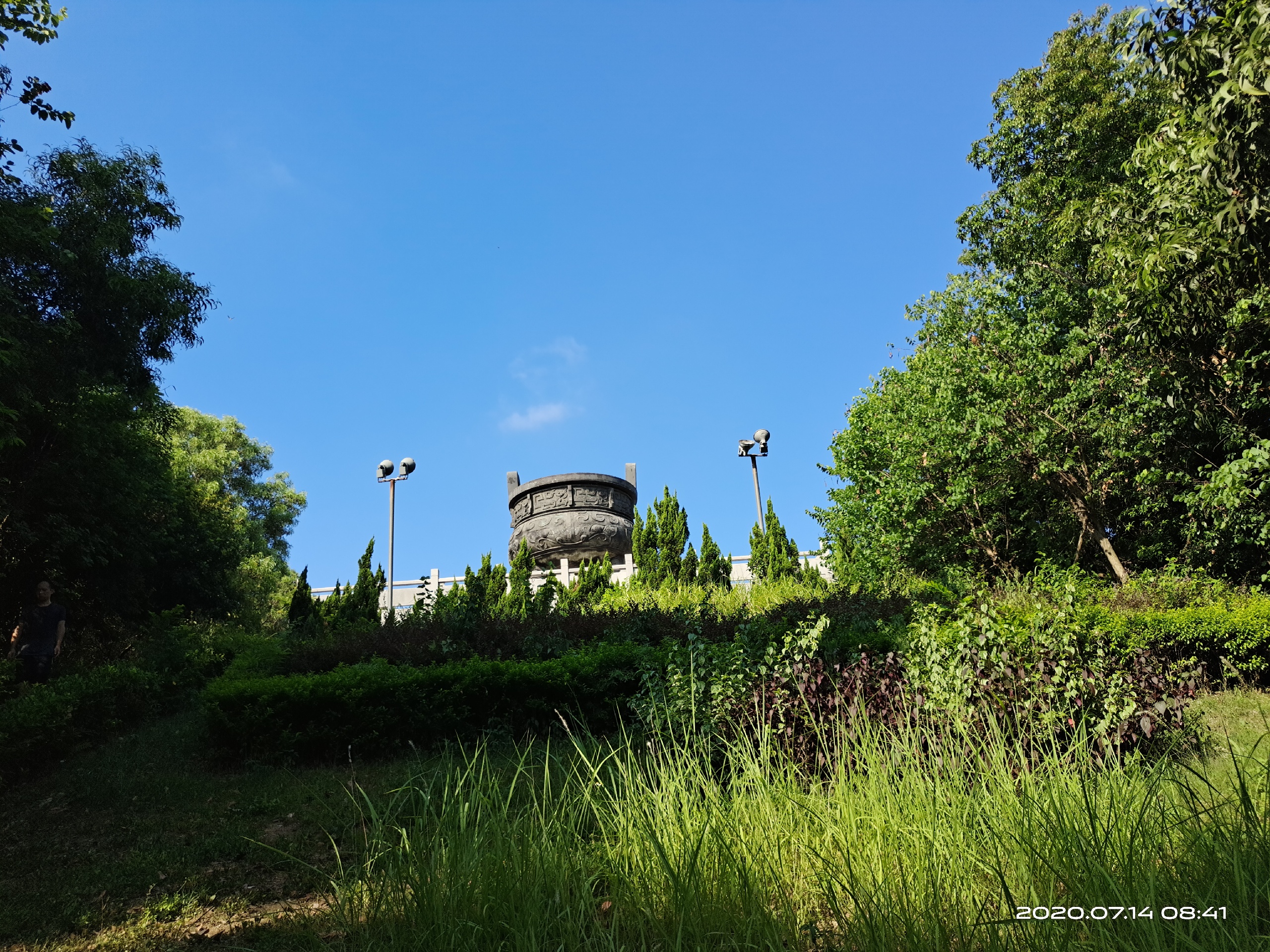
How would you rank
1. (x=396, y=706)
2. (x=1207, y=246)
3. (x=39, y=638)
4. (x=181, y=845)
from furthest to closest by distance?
(x=39, y=638)
(x=1207, y=246)
(x=396, y=706)
(x=181, y=845)

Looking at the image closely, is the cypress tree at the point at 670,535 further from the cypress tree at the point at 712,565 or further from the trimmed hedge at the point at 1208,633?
the trimmed hedge at the point at 1208,633

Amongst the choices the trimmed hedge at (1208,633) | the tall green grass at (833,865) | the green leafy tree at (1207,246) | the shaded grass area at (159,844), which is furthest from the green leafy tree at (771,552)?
the tall green grass at (833,865)

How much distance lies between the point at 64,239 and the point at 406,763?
35.5 ft

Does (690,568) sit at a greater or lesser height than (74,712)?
greater

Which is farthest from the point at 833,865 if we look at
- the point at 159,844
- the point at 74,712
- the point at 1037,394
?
the point at 1037,394

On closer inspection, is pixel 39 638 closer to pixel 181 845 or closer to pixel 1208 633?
pixel 181 845

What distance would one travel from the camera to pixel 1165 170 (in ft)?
25.2

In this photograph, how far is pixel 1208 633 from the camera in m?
8.02

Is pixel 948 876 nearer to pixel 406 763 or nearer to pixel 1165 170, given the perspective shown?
pixel 406 763

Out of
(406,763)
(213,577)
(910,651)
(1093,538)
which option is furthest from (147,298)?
(1093,538)

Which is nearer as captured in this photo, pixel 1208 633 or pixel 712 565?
pixel 1208 633

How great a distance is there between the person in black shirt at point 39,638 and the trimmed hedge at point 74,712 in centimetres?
54

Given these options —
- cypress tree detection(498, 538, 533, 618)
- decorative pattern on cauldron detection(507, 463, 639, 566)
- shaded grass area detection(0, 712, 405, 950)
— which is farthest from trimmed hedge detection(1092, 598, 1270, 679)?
decorative pattern on cauldron detection(507, 463, 639, 566)

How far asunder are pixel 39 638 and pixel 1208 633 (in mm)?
12632
